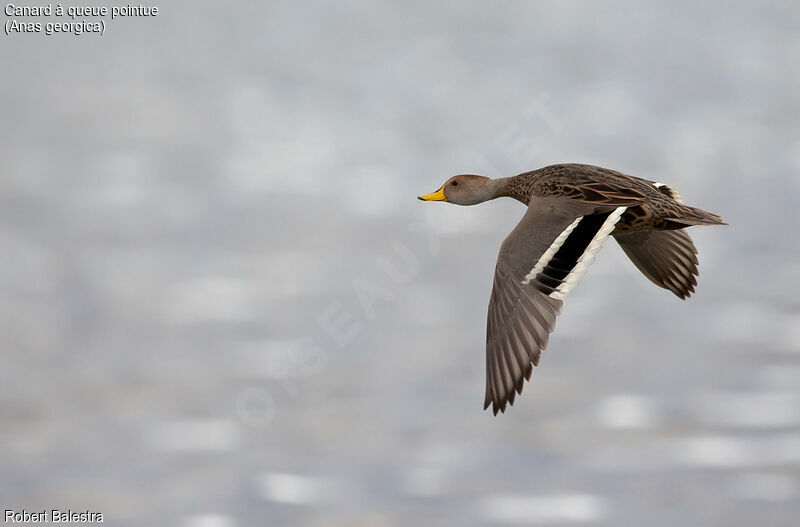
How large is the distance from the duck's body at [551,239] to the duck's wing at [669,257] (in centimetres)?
9

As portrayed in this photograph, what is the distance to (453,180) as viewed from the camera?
8.18m

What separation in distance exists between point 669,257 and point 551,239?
1.81 m

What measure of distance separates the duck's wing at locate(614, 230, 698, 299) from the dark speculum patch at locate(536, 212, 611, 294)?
155 cm

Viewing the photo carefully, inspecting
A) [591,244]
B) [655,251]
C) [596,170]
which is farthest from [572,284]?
[655,251]

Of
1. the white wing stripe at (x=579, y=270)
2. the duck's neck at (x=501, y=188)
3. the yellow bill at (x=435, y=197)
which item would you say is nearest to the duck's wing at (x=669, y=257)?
the duck's neck at (x=501, y=188)

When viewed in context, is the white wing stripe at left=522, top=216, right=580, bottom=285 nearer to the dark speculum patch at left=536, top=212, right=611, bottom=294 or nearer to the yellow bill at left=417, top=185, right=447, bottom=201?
the dark speculum patch at left=536, top=212, right=611, bottom=294

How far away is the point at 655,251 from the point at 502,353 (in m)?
2.13

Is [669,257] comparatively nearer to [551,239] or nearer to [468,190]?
[468,190]

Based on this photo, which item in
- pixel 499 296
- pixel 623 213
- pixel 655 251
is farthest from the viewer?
pixel 655 251

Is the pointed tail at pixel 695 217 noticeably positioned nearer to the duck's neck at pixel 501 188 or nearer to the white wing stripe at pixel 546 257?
the white wing stripe at pixel 546 257

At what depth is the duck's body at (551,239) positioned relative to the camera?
20.4 ft

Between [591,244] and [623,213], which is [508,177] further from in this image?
[591,244]

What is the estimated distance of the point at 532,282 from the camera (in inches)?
250

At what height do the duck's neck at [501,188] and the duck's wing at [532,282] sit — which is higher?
the duck's neck at [501,188]
